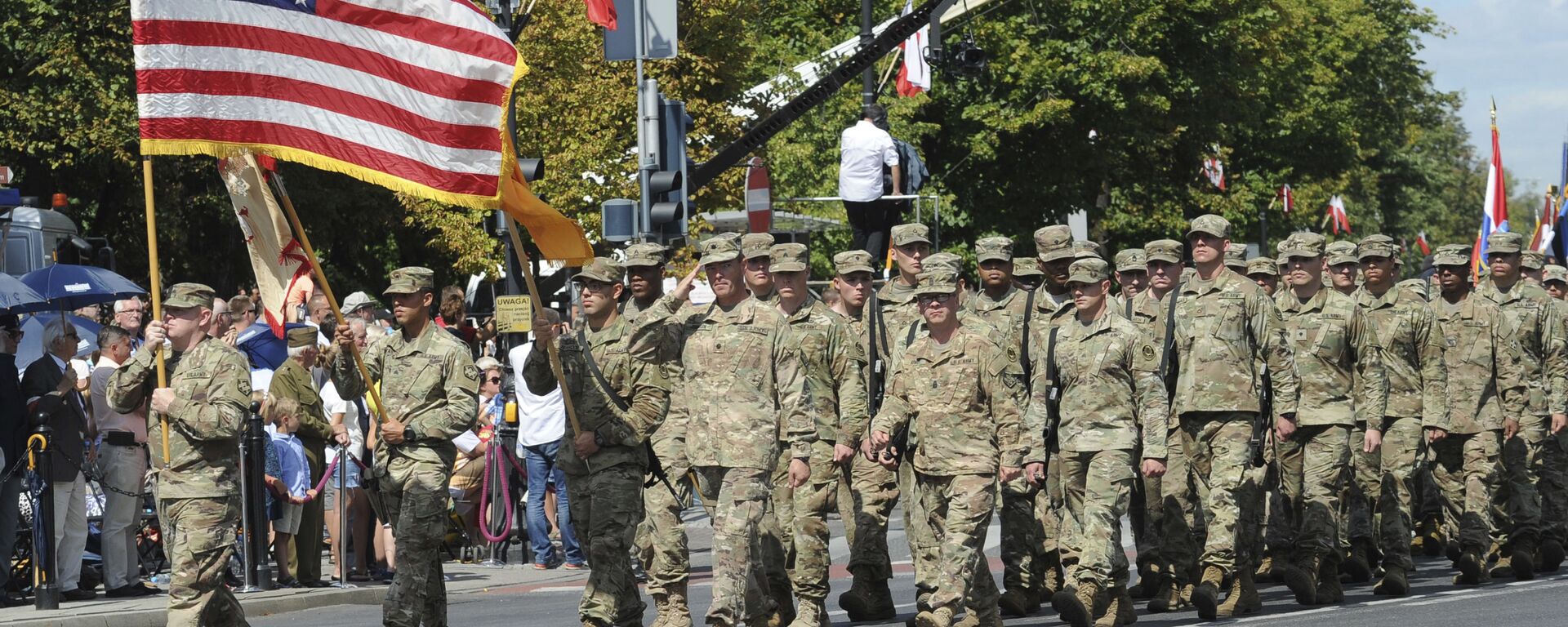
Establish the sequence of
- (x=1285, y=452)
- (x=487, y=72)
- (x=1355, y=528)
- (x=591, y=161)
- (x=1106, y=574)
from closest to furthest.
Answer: (x=487, y=72)
(x=1106, y=574)
(x=1285, y=452)
(x=1355, y=528)
(x=591, y=161)

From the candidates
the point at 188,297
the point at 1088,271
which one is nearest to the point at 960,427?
the point at 1088,271

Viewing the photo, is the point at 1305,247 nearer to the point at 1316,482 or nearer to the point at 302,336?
the point at 1316,482

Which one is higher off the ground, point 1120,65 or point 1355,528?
point 1120,65

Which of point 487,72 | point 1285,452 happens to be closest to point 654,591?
point 487,72

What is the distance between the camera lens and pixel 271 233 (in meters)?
11.1

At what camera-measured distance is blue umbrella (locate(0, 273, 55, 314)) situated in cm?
1702

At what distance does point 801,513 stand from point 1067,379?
5.64 ft

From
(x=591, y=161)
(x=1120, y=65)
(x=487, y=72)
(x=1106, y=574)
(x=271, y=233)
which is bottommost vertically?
(x=1106, y=574)

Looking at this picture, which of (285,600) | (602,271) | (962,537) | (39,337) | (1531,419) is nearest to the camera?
(962,537)

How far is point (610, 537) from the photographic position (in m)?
11.1

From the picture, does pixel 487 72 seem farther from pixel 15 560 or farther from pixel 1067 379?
pixel 15 560

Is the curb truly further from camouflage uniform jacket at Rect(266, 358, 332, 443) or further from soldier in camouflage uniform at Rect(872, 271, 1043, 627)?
soldier in camouflage uniform at Rect(872, 271, 1043, 627)

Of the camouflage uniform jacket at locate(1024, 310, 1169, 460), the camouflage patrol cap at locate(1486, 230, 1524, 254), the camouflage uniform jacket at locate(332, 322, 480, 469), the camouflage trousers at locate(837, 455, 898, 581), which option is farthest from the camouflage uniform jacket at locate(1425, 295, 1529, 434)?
the camouflage uniform jacket at locate(332, 322, 480, 469)

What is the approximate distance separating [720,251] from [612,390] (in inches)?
40.9
